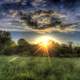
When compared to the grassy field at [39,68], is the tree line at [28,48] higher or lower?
higher

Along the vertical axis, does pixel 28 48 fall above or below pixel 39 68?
above

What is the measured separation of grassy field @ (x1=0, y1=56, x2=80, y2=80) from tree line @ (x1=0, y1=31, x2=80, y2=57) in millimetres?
59

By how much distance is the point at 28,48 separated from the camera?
2.35m

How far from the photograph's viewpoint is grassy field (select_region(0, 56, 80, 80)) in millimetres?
2229

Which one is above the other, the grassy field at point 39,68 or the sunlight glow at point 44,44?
the sunlight glow at point 44,44

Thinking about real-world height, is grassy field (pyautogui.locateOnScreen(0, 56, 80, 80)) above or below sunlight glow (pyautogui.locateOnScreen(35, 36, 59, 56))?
below

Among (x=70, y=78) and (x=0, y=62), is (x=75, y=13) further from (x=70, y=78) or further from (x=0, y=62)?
(x=0, y=62)

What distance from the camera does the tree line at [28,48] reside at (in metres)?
2.29

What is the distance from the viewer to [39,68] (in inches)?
90.0

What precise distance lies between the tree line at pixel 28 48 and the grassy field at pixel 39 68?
0.06 metres

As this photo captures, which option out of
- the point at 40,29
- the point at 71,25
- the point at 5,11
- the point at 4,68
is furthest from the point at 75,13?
the point at 4,68

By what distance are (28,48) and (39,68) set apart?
27 centimetres

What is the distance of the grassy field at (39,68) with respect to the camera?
7.31 feet

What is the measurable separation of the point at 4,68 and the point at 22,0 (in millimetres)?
855
